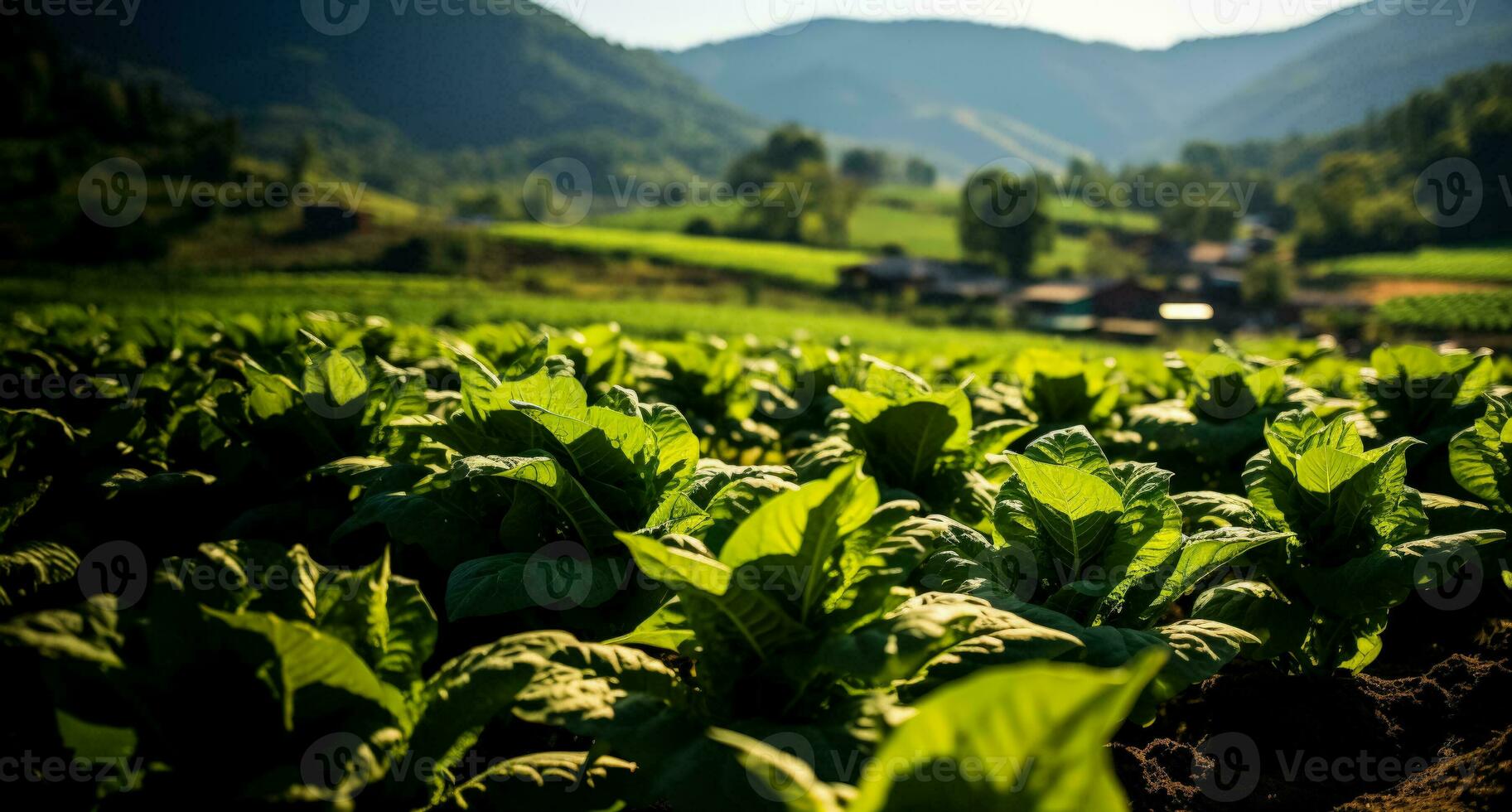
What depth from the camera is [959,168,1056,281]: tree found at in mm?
70688

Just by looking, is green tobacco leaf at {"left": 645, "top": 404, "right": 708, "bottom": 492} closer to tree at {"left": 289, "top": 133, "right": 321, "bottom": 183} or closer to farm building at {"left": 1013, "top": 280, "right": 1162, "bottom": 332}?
farm building at {"left": 1013, "top": 280, "right": 1162, "bottom": 332}

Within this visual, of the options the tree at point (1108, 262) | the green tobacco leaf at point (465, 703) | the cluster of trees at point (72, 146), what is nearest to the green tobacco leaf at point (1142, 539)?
the green tobacco leaf at point (465, 703)

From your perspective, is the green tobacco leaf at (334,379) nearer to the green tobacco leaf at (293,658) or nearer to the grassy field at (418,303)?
the green tobacco leaf at (293,658)

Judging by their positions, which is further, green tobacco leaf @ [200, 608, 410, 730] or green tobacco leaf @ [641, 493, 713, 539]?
green tobacco leaf @ [641, 493, 713, 539]

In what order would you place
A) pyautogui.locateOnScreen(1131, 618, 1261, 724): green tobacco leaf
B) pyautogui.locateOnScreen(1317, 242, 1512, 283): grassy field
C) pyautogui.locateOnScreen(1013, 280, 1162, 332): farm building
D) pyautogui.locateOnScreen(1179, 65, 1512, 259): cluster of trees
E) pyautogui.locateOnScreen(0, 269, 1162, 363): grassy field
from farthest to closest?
1. pyautogui.locateOnScreen(1179, 65, 1512, 259): cluster of trees
2. pyautogui.locateOnScreen(1317, 242, 1512, 283): grassy field
3. pyautogui.locateOnScreen(1013, 280, 1162, 332): farm building
4. pyautogui.locateOnScreen(0, 269, 1162, 363): grassy field
5. pyautogui.locateOnScreen(1131, 618, 1261, 724): green tobacco leaf

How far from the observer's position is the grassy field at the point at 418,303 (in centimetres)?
2664

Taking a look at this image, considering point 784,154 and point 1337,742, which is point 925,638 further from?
point 784,154

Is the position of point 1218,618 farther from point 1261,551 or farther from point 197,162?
point 197,162

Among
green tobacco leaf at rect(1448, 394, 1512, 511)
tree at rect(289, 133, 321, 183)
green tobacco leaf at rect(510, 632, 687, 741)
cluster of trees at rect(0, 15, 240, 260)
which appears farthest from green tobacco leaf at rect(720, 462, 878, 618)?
tree at rect(289, 133, 321, 183)

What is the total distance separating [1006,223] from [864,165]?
299 feet

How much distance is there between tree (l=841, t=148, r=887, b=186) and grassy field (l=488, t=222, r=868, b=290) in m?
82.4

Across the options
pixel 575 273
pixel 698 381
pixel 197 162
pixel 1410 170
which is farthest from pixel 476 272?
pixel 1410 170

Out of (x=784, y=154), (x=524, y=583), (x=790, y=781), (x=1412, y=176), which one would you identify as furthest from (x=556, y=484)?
(x=784, y=154)

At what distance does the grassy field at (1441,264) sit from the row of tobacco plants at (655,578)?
244 ft
